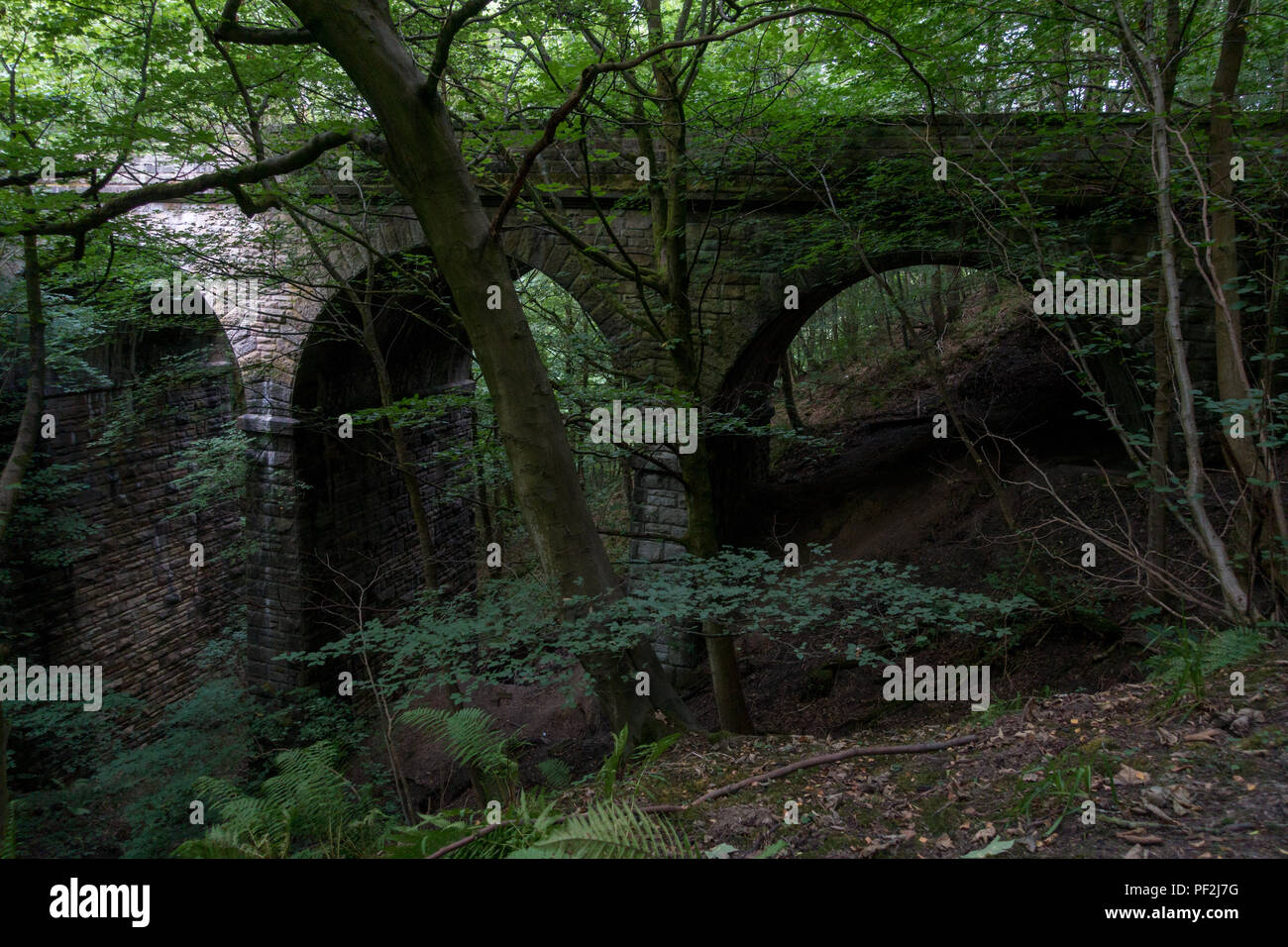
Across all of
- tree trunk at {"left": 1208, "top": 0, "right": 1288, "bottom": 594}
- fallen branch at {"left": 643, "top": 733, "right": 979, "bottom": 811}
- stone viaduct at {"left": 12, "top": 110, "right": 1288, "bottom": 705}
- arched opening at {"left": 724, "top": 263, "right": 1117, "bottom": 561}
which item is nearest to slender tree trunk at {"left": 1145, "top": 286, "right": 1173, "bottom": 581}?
tree trunk at {"left": 1208, "top": 0, "right": 1288, "bottom": 594}

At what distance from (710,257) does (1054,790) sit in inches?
272

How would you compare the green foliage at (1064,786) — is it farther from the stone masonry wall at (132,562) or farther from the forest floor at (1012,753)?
the stone masonry wall at (132,562)

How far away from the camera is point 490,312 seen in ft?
12.6

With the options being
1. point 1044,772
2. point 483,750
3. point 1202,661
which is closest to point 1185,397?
point 1202,661

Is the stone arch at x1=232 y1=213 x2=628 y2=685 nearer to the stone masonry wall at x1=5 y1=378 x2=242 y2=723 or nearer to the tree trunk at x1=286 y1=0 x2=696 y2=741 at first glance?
the stone masonry wall at x1=5 y1=378 x2=242 y2=723

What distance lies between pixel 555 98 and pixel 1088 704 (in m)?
5.36

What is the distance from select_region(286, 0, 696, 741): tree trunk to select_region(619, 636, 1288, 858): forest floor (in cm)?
120

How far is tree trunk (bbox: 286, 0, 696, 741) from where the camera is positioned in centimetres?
347

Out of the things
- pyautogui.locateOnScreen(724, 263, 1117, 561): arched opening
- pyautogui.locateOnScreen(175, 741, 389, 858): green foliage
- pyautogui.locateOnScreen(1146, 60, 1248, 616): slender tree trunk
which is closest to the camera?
pyautogui.locateOnScreen(175, 741, 389, 858): green foliage

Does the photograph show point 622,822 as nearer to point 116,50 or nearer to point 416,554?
point 116,50

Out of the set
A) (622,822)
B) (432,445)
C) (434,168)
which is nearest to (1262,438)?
(622,822)

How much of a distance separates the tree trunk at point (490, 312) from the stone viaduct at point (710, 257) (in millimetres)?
1311

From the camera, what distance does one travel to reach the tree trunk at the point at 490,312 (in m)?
3.47

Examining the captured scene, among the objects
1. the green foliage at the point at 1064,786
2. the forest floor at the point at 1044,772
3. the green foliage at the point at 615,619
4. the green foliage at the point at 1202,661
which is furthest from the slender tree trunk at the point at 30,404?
the green foliage at the point at 1202,661
